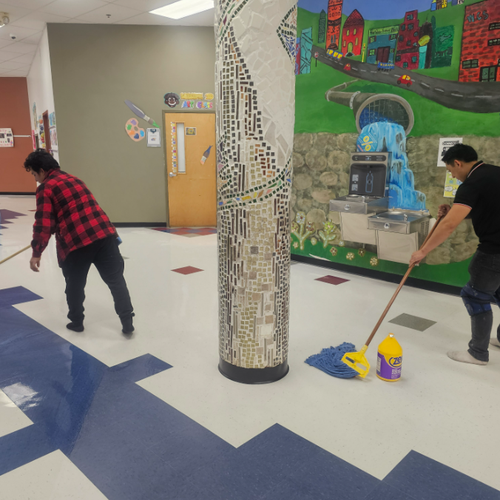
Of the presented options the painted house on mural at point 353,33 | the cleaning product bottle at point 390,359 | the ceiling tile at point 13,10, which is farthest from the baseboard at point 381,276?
the ceiling tile at point 13,10

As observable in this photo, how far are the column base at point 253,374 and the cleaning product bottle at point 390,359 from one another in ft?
1.84

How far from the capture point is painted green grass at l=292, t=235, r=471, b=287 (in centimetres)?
396

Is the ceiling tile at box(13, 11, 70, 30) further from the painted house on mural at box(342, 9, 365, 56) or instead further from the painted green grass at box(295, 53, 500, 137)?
the painted house on mural at box(342, 9, 365, 56)

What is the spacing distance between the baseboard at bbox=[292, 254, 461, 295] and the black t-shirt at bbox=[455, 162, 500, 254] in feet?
5.47

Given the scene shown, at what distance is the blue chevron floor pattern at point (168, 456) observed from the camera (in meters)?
1.61

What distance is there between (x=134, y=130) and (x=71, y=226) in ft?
15.5

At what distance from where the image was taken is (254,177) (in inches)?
83.9

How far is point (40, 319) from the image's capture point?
3311mm

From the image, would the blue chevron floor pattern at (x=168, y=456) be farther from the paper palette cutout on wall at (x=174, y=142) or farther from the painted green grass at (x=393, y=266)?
the paper palette cutout on wall at (x=174, y=142)

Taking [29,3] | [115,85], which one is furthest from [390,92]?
[29,3]

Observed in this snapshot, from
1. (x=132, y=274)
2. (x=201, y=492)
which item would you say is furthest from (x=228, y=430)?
(x=132, y=274)

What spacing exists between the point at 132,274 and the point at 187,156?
3.19 m

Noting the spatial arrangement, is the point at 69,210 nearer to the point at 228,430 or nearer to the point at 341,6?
the point at 228,430

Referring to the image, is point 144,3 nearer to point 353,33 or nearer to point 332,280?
point 353,33
